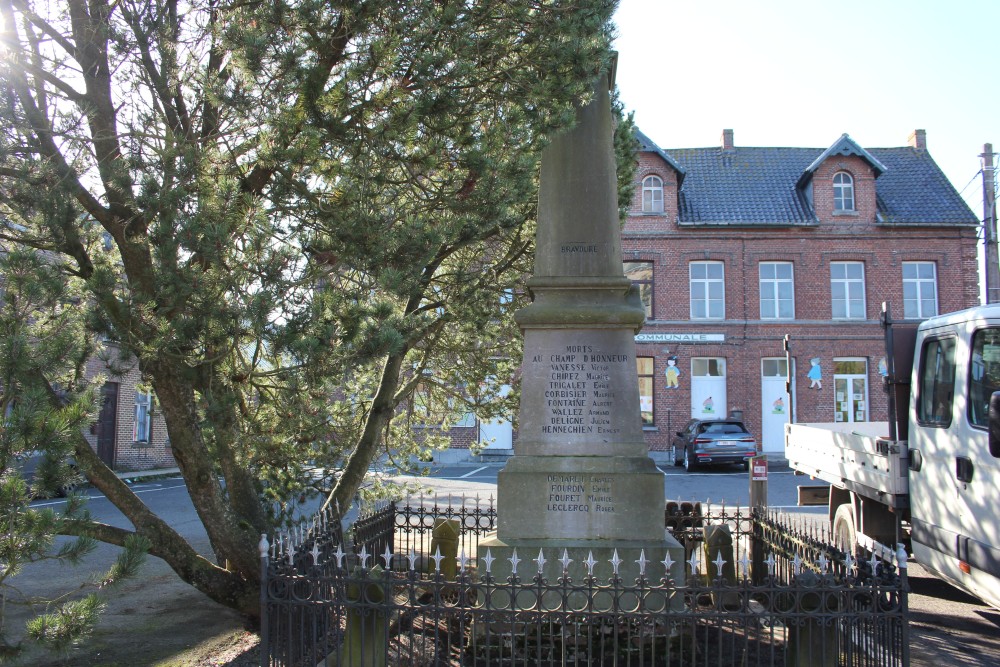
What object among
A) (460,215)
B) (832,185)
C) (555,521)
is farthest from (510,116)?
(832,185)

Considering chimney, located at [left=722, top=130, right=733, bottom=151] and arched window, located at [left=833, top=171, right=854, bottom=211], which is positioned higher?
chimney, located at [left=722, top=130, right=733, bottom=151]

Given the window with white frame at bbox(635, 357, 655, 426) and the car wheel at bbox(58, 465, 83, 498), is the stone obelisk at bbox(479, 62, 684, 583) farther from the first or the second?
the window with white frame at bbox(635, 357, 655, 426)

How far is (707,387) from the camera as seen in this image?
26.8m

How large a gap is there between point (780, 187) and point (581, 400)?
81.6 ft

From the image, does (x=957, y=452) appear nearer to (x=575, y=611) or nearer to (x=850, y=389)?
(x=575, y=611)

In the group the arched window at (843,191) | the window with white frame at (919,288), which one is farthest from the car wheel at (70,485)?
the window with white frame at (919,288)

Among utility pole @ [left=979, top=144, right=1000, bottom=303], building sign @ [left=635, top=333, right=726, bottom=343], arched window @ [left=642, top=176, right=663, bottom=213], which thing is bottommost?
building sign @ [left=635, top=333, right=726, bottom=343]

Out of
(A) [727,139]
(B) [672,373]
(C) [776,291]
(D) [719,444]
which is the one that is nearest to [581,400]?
(D) [719,444]

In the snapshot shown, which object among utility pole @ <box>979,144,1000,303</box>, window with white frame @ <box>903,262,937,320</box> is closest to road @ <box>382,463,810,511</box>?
utility pole @ <box>979,144,1000,303</box>

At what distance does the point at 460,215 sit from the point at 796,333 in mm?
23614

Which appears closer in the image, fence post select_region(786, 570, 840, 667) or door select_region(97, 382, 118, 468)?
fence post select_region(786, 570, 840, 667)

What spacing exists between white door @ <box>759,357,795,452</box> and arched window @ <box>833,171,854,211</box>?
569cm

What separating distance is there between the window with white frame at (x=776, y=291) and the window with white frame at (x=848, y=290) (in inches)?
55.6

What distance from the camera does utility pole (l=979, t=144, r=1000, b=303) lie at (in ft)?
51.8
